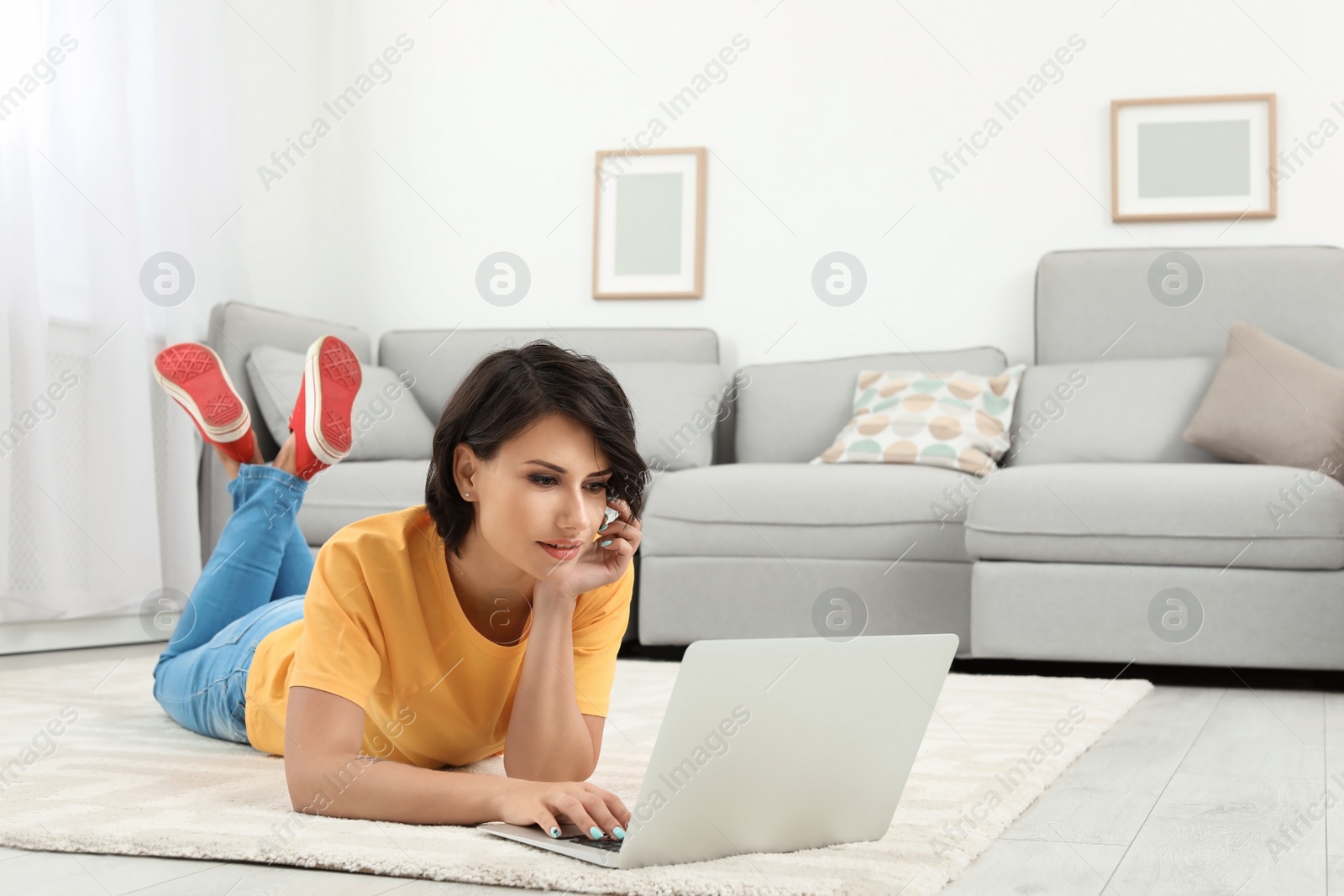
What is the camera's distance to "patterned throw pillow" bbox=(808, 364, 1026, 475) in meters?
3.12

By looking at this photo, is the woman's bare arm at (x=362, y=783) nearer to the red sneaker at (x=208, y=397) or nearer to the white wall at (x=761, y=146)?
the red sneaker at (x=208, y=397)

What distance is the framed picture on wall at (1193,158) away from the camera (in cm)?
357

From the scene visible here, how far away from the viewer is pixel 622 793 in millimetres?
1412

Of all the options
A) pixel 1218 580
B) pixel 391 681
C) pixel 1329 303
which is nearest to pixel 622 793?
pixel 391 681

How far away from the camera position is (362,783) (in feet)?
3.89

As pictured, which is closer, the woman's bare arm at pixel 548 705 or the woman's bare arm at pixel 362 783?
the woman's bare arm at pixel 362 783

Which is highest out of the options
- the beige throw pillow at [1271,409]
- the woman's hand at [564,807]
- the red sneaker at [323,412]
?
the red sneaker at [323,412]

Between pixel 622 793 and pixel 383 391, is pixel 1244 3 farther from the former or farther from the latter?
pixel 622 793

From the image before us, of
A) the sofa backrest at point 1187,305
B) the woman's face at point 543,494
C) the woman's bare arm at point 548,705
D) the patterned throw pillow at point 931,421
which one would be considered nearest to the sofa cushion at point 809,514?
the patterned throw pillow at point 931,421

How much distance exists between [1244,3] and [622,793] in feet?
10.9

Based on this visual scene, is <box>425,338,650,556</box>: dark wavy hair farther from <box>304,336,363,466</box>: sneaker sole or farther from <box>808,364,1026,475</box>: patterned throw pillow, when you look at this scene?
<box>808,364,1026,475</box>: patterned throw pillow

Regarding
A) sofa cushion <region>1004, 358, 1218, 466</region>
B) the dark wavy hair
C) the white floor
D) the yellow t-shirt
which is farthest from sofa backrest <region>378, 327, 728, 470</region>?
the dark wavy hair

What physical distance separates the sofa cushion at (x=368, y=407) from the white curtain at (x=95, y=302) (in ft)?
0.88

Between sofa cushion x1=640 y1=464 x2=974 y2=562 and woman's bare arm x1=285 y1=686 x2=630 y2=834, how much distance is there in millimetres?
1749
